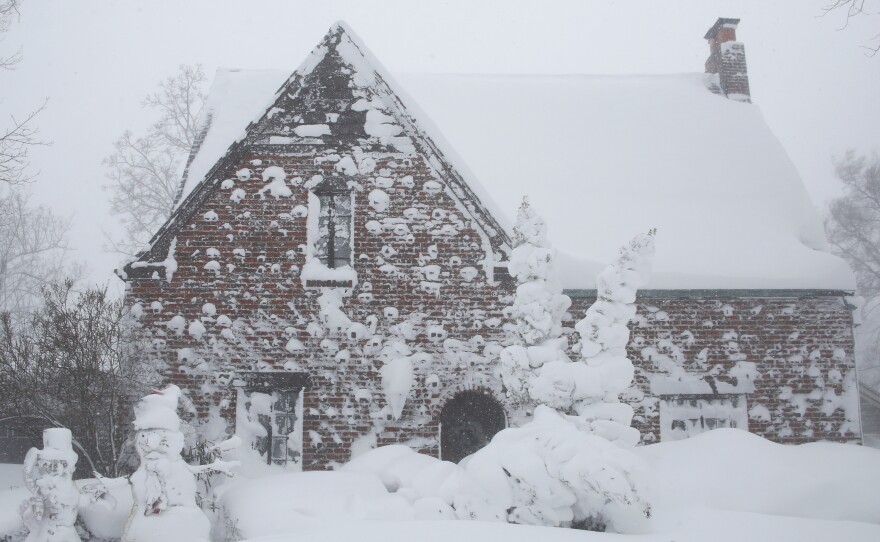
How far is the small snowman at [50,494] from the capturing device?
238 inches

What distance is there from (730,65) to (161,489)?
15.4m

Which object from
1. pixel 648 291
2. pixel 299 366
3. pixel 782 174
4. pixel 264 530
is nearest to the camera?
pixel 264 530

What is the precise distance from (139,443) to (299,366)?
10.8ft

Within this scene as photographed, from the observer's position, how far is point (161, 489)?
5.88 metres

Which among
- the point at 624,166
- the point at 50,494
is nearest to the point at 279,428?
the point at 50,494

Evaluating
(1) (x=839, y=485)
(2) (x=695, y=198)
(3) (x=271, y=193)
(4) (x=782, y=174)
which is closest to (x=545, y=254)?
(1) (x=839, y=485)

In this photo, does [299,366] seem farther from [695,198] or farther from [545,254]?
[695,198]

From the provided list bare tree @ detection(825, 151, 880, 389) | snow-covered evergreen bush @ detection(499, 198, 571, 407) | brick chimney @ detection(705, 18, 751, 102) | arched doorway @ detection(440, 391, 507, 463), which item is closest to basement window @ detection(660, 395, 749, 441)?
arched doorway @ detection(440, 391, 507, 463)

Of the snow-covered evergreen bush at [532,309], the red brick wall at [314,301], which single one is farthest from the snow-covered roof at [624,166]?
the snow-covered evergreen bush at [532,309]

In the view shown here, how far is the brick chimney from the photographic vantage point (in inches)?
591

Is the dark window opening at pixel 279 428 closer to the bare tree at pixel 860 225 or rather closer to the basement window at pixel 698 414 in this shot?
the basement window at pixel 698 414

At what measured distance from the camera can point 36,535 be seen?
20.0ft

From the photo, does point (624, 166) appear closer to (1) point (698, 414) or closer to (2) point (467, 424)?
(1) point (698, 414)

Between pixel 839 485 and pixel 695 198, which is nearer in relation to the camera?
pixel 839 485
